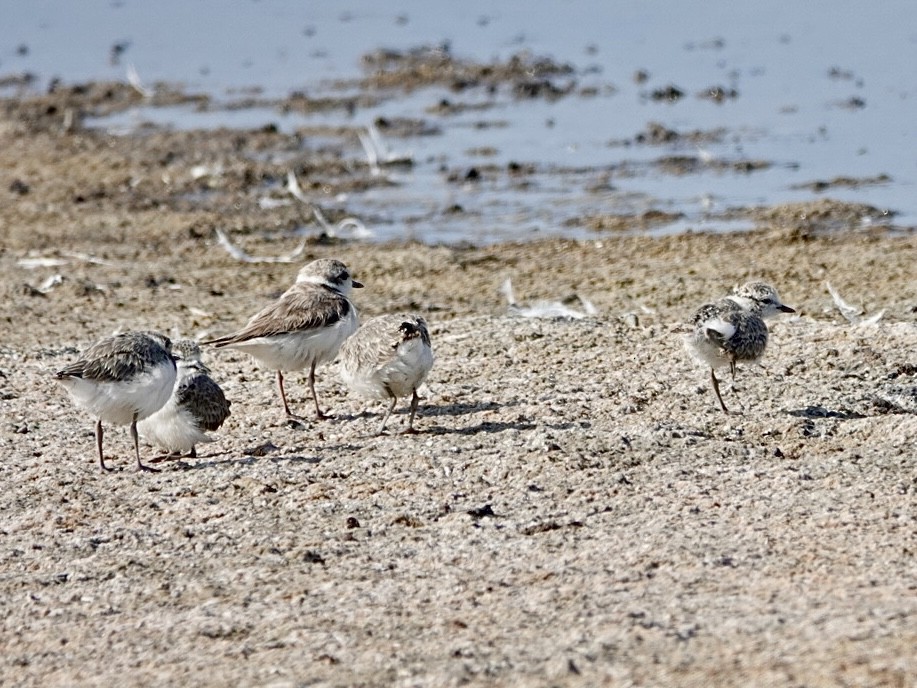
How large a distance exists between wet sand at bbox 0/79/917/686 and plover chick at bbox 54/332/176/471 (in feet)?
1.22

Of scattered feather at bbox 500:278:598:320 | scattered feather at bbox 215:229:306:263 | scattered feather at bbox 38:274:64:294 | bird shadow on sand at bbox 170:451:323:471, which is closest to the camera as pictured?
Answer: bird shadow on sand at bbox 170:451:323:471

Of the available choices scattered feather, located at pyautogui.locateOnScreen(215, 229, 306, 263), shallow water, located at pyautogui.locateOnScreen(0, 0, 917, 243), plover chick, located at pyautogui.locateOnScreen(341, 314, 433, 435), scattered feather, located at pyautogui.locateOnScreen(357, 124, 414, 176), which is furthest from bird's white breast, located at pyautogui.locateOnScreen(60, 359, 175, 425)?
scattered feather, located at pyautogui.locateOnScreen(357, 124, 414, 176)

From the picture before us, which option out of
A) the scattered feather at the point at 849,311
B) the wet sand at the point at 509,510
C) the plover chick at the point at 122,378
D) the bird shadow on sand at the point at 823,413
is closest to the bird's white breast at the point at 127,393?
the plover chick at the point at 122,378

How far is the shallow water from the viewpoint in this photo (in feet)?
56.2

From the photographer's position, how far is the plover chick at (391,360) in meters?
9.06

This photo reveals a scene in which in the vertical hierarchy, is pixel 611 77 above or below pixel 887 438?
above

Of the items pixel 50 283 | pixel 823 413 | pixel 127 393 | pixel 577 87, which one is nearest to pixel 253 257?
pixel 50 283

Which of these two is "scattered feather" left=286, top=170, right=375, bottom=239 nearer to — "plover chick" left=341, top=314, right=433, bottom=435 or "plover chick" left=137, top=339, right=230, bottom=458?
"plover chick" left=341, top=314, right=433, bottom=435

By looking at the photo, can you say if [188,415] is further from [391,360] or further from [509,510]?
[509,510]

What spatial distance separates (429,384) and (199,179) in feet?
31.5

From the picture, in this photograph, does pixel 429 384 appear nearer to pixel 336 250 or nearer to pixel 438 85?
pixel 336 250

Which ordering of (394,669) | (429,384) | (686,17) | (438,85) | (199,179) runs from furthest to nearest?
(686,17) < (438,85) < (199,179) < (429,384) < (394,669)

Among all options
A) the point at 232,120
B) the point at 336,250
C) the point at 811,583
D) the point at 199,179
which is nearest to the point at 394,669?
the point at 811,583

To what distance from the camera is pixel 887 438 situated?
8359mm
